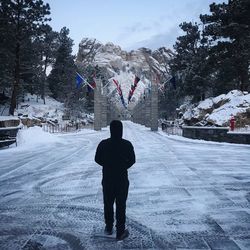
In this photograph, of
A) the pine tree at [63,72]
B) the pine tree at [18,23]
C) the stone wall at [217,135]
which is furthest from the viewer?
the pine tree at [63,72]

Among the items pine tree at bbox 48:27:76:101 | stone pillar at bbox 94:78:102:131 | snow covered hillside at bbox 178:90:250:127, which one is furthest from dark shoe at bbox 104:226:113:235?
pine tree at bbox 48:27:76:101

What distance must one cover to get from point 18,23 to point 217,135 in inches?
1124

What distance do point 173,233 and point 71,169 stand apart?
7.71m

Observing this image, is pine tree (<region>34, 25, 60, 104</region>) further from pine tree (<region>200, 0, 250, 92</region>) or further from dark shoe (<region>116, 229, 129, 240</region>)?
dark shoe (<region>116, 229, 129, 240</region>)

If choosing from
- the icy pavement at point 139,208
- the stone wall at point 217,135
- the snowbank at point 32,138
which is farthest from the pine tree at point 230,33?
the icy pavement at point 139,208

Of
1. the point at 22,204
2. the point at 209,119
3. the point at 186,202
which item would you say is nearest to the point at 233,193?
the point at 186,202

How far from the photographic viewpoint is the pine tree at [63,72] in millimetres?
73188

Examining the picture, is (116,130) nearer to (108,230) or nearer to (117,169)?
(117,169)

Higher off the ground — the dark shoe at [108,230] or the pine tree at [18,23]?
the pine tree at [18,23]

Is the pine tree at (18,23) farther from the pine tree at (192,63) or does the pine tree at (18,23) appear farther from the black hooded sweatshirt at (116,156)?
the black hooded sweatshirt at (116,156)

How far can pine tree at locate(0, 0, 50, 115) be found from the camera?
40562 millimetres

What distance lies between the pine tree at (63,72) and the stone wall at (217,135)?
44745mm

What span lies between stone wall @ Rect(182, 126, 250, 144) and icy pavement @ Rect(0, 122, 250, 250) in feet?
32.0

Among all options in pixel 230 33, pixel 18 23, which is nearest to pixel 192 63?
pixel 230 33
